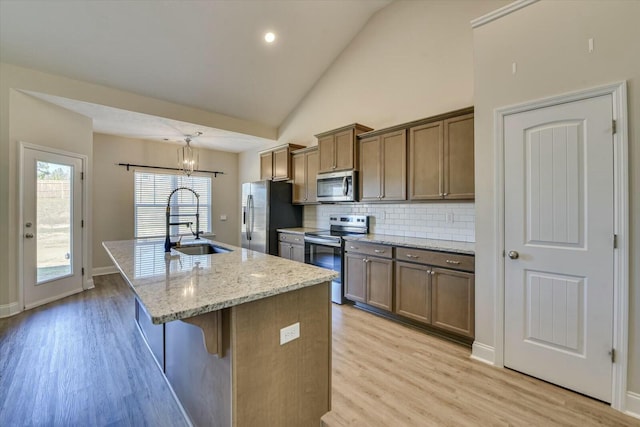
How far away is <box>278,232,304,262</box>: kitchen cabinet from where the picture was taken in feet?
14.3

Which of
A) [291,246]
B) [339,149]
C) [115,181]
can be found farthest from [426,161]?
[115,181]

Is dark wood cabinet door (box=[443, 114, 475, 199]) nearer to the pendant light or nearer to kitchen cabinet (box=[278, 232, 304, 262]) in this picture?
kitchen cabinet (box=[278, 232, 304, 262])

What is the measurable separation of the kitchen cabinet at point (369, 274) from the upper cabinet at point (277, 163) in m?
2.22

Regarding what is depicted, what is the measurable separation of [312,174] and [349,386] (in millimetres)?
3347

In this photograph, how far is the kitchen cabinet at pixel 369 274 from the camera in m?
3.19

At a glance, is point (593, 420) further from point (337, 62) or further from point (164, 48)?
point (164, 48)

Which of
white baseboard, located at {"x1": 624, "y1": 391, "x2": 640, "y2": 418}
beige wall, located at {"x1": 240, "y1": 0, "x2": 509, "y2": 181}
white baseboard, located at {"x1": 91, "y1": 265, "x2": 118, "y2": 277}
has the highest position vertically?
beige wall, located at {"x1": 240, "y1": 0, "x2": 509, "y2": 181}

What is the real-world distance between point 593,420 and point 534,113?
212cm

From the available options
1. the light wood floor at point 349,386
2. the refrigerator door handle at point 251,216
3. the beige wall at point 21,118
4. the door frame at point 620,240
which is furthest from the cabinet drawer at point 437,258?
the beige wall at point 21,118

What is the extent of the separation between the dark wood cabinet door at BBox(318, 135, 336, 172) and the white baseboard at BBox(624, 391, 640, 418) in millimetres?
3512

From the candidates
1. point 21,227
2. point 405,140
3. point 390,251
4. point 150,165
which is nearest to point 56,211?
point 21,227

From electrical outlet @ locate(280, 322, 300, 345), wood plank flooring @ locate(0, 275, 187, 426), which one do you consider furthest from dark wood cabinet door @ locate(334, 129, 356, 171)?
wood plank flooring @ locate(0, 275, 187, 426)

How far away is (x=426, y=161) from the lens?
3146 mm

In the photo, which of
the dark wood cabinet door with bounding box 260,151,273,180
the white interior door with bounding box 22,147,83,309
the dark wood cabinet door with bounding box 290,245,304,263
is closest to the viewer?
the white interior door with bounding box 22,147,83,309
